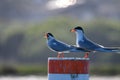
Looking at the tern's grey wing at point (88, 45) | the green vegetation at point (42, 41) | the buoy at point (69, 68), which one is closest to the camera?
the buoy at point (69, 68)

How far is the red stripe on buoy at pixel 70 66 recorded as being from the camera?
6.31 metres

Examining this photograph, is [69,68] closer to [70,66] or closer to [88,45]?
[70,66]

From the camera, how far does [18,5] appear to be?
→ 500 inches

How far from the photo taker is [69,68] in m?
6.32

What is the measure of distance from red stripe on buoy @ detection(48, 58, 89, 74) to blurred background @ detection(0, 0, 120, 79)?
115 inches

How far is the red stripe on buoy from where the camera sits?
20.7ft

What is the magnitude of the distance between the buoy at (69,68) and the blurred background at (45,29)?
2.90 metres

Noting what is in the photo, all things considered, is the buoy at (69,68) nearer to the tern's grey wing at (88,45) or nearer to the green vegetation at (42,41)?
the tern's grey wing at (88,45)

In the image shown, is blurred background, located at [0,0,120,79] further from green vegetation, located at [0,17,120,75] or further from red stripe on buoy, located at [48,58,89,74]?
red stripe on buoy, located at [48,58,89,74]

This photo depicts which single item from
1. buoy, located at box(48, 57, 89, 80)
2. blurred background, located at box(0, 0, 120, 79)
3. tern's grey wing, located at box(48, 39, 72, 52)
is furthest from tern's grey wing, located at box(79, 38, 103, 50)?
blurred background, located at box(0, 0, 120, 79)

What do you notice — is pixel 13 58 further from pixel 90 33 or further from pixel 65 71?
pixel 65 71

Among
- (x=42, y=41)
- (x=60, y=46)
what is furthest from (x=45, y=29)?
(x=60, y=46)

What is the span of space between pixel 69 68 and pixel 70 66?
2 cm

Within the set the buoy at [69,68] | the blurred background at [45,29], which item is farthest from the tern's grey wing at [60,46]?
the blurred background at [45,29]
